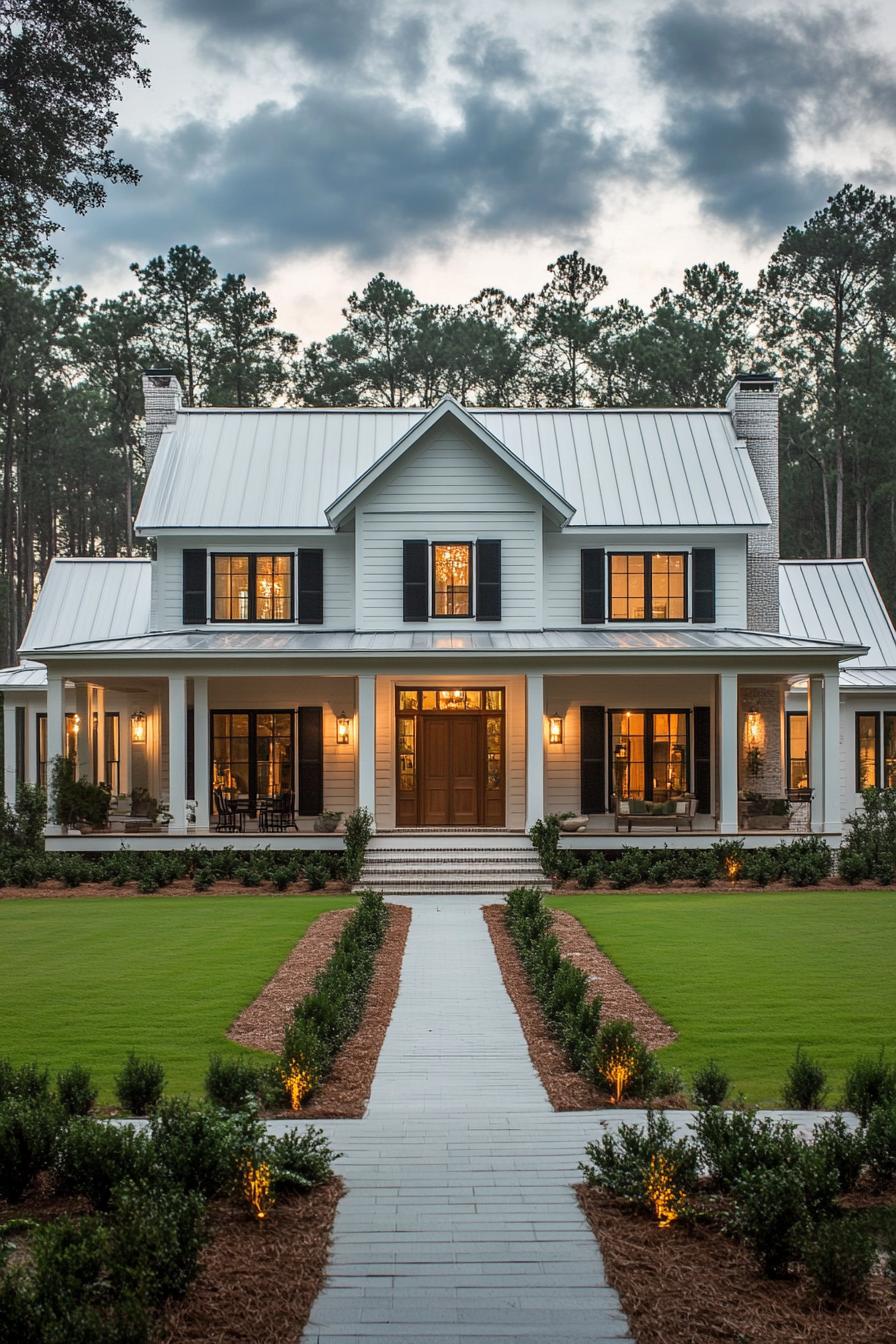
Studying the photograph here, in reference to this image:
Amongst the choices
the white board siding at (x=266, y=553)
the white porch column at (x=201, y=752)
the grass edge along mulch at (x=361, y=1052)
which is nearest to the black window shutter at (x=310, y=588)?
the white board siding at (x=266, y=553)

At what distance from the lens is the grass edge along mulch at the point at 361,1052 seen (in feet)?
26.5

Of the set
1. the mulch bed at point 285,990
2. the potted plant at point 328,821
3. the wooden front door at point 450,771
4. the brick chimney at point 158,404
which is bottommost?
the mulch bed at point 285,990

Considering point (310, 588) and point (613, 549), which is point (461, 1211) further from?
point (613, 549)

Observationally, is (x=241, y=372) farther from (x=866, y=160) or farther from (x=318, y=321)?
(x=866, y=160)

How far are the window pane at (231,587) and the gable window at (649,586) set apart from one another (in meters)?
7.61

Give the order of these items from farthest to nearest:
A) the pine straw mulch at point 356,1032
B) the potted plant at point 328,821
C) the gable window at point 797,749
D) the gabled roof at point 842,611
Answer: the gabled roof at point 842,611, the gable window at point 797,749, the potted plant at point 328,821, the pine straw mulch at point 356,1032

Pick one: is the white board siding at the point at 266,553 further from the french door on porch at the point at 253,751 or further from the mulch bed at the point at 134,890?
the mulch bed at the point at 134,890

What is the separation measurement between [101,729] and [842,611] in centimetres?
1796

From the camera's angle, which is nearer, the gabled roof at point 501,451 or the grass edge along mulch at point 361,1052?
the grass edge along mulch at point 361,1052

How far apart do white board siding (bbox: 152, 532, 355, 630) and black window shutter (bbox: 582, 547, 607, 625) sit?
479 centimetres

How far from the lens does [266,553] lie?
24.5 metres

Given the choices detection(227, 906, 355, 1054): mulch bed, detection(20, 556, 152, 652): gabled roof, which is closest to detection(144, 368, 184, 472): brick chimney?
detection(20, 556, 152, 652): gabled roof

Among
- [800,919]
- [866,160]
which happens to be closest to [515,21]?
[800,919]

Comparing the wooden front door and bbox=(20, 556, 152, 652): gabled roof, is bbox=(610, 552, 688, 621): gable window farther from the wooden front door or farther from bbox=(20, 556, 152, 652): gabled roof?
bbox=(20, 556, 152, 652): gabled roof
